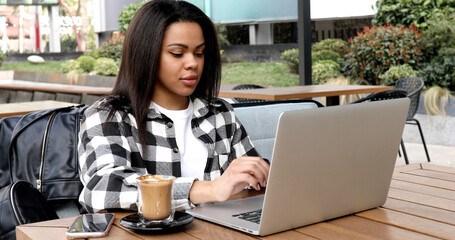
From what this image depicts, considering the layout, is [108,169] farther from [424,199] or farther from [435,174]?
[435,174]

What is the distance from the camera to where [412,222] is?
1414 mm

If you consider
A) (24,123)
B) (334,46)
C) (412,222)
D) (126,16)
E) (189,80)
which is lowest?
(412,222)

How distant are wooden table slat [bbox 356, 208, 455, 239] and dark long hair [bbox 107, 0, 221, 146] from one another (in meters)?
0.67

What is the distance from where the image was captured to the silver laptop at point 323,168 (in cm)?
121

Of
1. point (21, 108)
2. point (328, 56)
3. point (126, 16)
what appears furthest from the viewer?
point (126, 16)

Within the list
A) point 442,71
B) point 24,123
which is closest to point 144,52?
point 24,123

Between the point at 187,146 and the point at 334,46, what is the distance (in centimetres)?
742

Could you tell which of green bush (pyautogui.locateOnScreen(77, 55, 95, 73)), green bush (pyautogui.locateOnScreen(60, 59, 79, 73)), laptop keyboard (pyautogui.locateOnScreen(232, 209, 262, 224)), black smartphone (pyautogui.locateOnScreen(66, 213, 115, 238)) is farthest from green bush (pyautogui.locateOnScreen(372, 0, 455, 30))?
black smartphone (pyautogui.locateOnScreen(66, 213, 115, 238))

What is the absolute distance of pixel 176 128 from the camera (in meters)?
1.89

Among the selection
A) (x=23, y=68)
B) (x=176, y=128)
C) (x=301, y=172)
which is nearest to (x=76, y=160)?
(x=176, y=128)

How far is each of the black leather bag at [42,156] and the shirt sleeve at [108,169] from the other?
24 cm

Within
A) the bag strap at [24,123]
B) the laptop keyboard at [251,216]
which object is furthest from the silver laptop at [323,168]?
the bag strap at [24,123]

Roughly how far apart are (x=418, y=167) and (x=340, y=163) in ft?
2.92

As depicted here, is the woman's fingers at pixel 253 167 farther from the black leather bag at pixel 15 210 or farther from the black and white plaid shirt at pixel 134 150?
the black leather bag at pixel 15 210
